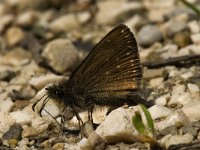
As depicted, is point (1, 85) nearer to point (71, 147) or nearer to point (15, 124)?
point (15, 124)

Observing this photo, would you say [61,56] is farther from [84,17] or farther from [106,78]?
[84,17]

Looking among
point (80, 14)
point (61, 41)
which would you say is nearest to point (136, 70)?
point (61, 41)

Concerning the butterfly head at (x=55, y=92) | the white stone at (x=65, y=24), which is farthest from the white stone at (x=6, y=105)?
the white stone at (x=65, y=24)

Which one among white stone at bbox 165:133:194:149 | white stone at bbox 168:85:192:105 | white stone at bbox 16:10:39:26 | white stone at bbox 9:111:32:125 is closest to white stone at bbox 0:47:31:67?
white stone at bbox 16:10:39:26

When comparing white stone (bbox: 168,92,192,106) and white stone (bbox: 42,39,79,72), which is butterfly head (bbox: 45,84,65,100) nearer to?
white stone (bbox: 168,92,192,106)

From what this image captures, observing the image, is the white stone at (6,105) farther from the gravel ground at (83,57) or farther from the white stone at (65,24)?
the white stone at (65,24)

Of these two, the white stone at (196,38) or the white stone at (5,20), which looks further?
the white stone at (5,20)
